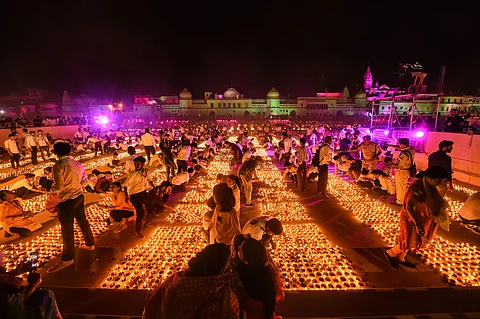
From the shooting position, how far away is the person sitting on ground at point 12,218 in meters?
4.55

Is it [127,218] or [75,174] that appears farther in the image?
[127,218]

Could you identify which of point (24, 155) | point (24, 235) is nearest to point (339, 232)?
point (24, 235)

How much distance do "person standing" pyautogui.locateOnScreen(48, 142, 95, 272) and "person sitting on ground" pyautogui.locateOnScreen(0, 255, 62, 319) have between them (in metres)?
1.72

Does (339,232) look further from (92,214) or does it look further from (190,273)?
(92,214)

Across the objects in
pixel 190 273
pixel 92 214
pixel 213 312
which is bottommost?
pixel 92 214

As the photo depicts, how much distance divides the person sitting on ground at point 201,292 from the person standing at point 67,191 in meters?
2.79

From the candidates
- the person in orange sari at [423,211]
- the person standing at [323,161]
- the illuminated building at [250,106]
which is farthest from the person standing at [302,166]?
the illuminated building at [250,106]

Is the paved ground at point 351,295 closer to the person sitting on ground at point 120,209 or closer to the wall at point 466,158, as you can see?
the person sitting on ground at point 120,209

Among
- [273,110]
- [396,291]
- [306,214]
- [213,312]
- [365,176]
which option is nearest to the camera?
[213,312]

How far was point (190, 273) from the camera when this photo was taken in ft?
4.97

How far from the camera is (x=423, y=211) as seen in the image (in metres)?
3.37

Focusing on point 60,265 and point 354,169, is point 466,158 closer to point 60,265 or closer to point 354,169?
point 354,169

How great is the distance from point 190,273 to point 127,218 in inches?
174

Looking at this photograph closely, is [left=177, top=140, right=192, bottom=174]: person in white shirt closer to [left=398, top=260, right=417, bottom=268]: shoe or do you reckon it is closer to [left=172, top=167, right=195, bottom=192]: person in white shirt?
[left=172, top=167, right=195, bottom=192]: person in white shirt
